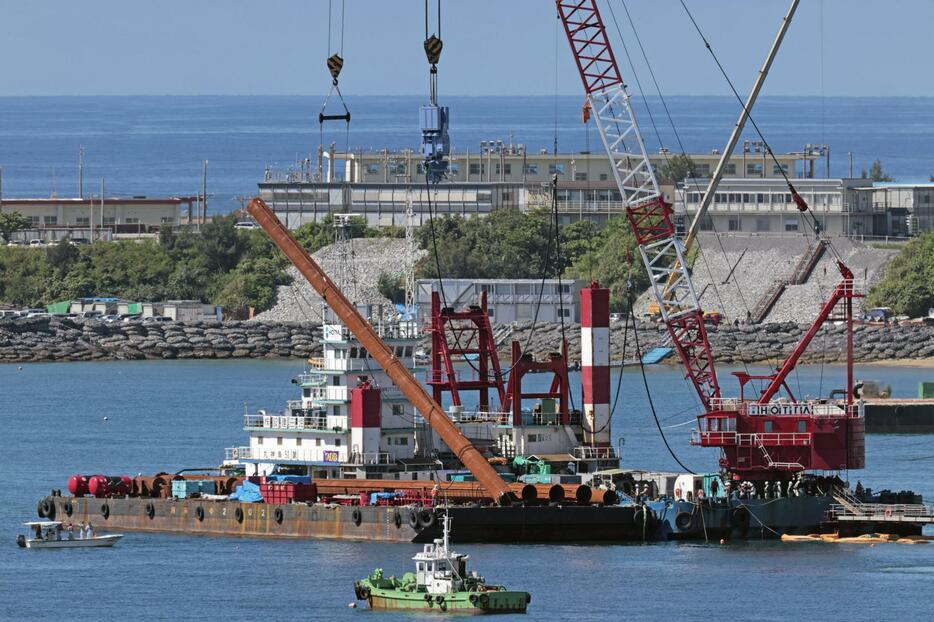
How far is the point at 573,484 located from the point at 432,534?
6.13 meters

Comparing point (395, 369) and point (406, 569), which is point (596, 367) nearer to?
point (395, 369)

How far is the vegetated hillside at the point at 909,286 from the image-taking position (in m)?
164

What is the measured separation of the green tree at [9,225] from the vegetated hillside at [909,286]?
2647 inches

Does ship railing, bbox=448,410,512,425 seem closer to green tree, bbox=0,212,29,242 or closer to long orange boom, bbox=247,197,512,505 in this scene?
long orange boom, bbox=247,197,512,505

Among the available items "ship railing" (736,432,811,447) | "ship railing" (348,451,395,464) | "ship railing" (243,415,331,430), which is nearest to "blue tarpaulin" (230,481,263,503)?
"ship railing" (243,415,331,430)

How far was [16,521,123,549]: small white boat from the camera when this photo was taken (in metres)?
80.1

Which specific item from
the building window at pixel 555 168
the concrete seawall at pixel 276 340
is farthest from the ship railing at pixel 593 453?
the building window at pixel 555 168

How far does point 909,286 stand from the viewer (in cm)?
16388

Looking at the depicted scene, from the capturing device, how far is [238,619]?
6631 cm

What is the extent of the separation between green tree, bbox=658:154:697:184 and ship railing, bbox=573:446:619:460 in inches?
4193

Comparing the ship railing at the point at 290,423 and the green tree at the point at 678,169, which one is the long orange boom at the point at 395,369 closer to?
the ship railing at the point at 290,423

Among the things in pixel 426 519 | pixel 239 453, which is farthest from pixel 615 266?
pixel 426 519

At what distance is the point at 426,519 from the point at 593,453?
36.4 ft

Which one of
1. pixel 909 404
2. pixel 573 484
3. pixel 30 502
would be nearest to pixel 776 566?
pixel 573 484
